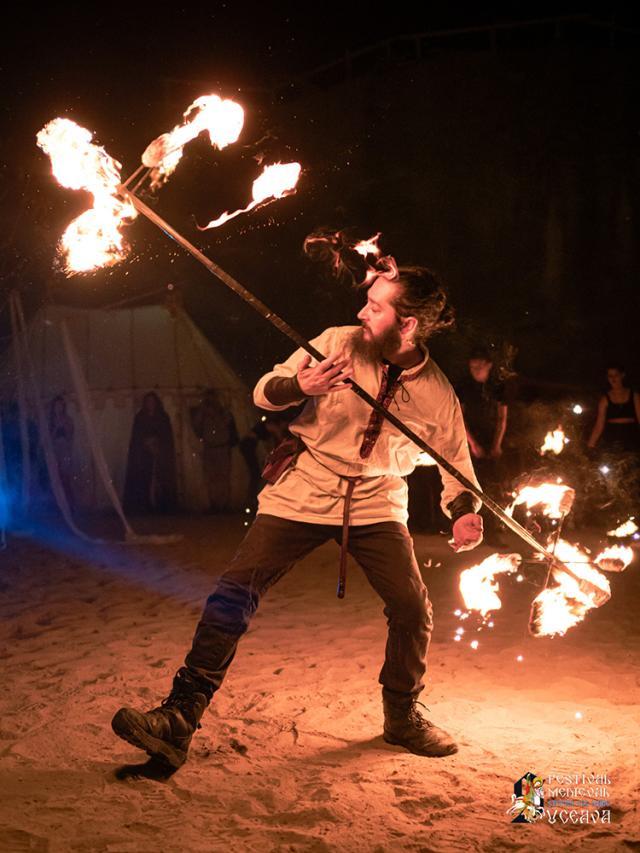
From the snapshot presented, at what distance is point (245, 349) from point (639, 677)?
1554 centimetres

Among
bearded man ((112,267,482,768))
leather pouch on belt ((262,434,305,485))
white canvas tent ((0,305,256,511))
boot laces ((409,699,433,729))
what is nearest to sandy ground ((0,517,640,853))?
boot laces ((409,699,433,729))

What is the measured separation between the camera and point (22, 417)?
1177 centimetres

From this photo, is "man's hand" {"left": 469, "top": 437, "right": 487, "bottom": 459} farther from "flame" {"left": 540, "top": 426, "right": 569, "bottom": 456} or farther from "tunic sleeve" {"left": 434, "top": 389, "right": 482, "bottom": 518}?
"tunic sleeve" {"left": 434, "top": 389, "right": 482, "bottom": 518}

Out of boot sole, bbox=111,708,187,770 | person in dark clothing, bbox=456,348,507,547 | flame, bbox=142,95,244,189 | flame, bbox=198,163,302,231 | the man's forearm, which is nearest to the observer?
boot sole, bbox=111,708,187,770

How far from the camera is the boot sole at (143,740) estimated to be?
11.4 ft

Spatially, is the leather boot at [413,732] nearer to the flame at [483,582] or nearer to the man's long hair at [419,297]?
the flame at [483,582]

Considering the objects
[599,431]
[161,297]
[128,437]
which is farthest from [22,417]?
[599,431]

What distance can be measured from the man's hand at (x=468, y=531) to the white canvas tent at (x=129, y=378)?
10.6 metres

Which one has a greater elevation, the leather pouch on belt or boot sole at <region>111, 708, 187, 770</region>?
the leather pouch on belt

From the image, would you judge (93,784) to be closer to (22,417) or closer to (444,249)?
(22,417)

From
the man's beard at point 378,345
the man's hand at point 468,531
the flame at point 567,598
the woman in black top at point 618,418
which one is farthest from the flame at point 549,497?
the woman in black top at point 618,418

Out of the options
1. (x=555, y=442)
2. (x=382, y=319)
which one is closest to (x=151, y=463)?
(x=555, y=442)

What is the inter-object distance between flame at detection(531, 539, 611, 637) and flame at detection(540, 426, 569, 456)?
19.8 feet

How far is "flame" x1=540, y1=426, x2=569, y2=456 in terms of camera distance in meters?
10.5
